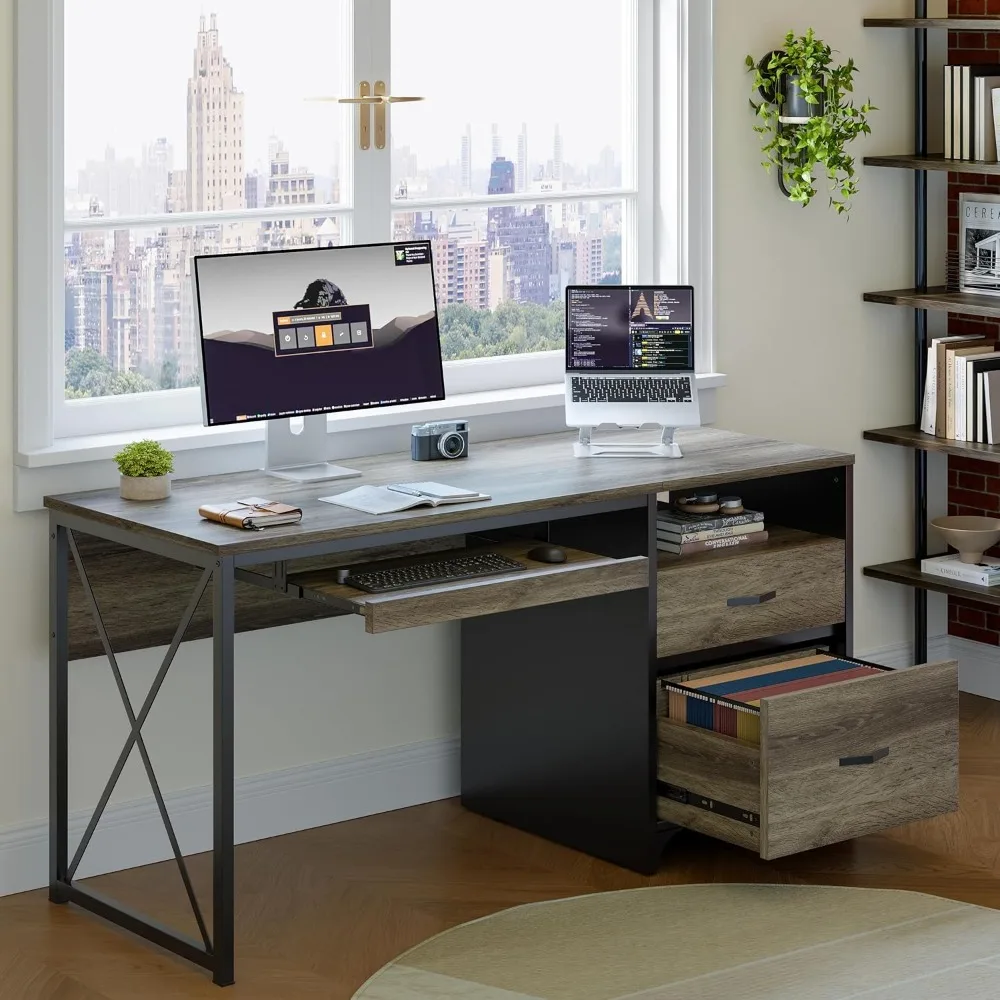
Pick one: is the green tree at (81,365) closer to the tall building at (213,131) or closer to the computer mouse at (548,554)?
the tall building at (213,131)

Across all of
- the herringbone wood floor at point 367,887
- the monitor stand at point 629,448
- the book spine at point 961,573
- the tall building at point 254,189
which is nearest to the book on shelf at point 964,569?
the book spine at point 961,573

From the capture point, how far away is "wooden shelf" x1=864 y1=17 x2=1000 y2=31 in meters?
4.43

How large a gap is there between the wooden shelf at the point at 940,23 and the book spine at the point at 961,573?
1334 millimetres

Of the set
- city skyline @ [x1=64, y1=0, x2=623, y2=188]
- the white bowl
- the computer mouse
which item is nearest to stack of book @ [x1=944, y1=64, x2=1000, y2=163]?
city skyline @ [x1=64, y1=0, x2=623, y2=188]

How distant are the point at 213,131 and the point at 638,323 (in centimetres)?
99

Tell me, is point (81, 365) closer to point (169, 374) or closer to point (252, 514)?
point (169, 374)

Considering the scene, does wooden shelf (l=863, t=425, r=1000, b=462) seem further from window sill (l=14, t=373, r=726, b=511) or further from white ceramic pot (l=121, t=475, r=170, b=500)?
white ceramic pot (l=121, t=475, r=170, b=500)

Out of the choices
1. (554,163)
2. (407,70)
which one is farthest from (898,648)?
(407,70)

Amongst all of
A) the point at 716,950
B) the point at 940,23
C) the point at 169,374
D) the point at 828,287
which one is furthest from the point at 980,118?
the point at 716,950

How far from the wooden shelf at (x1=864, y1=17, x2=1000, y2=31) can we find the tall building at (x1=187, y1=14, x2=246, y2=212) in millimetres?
1729

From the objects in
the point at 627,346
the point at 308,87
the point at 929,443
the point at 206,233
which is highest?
the point at 308,87

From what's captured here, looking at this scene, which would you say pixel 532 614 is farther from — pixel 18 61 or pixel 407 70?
pixel 18 61

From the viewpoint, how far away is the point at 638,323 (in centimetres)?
403

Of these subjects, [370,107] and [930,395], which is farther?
[930,395]
